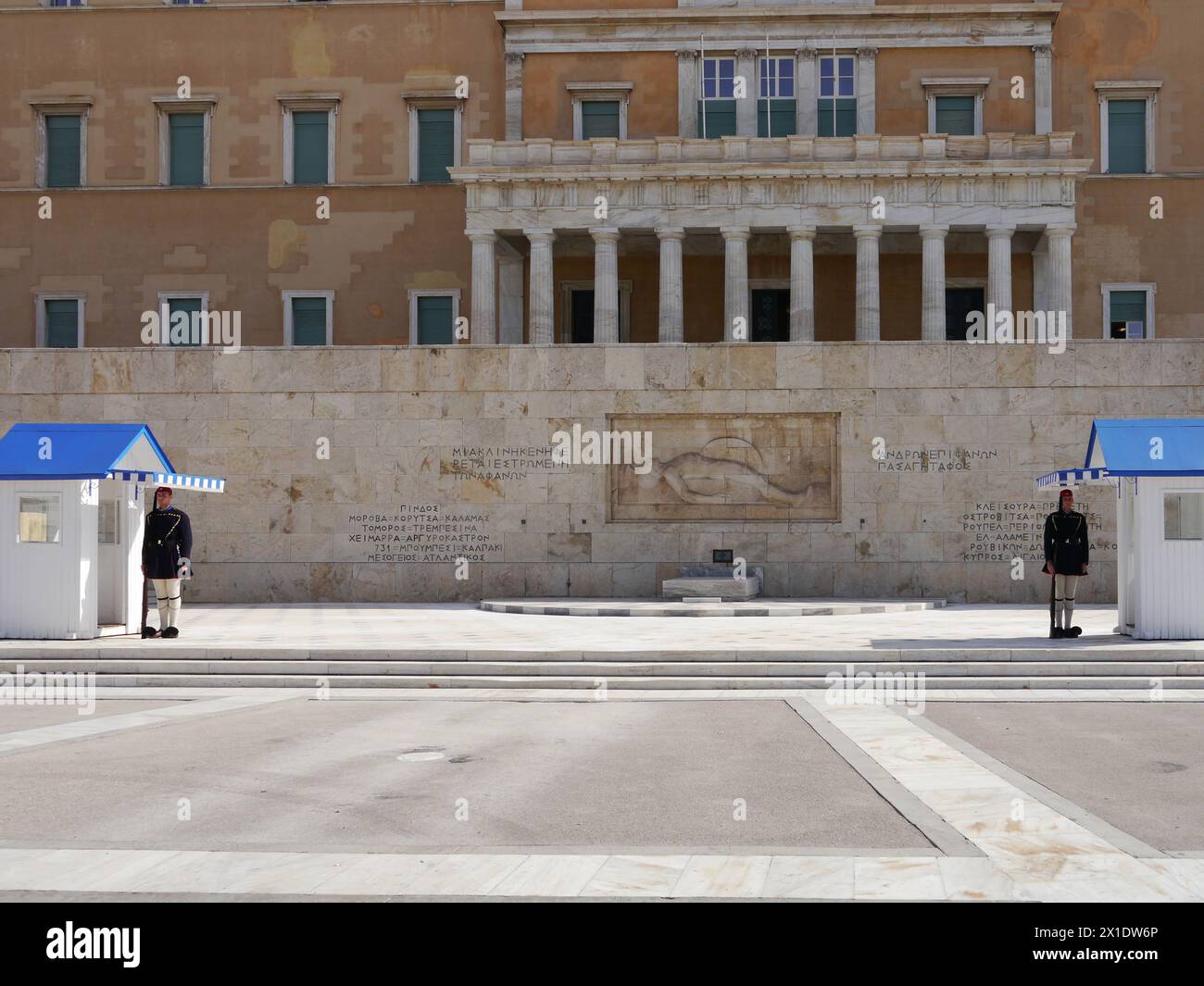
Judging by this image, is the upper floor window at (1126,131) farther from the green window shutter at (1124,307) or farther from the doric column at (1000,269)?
the doric column at (1000,269)

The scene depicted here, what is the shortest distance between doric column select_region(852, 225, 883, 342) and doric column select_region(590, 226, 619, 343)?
Result: 301 inches

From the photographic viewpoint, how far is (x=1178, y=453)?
1845cm

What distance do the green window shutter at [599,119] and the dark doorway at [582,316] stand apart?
543 centimetres

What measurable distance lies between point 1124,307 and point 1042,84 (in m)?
8.06

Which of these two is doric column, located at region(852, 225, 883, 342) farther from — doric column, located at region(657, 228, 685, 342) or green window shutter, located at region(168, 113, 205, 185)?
green window shutter, located at region(168, 113, 205, 185)

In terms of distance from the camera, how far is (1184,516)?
18.3 m

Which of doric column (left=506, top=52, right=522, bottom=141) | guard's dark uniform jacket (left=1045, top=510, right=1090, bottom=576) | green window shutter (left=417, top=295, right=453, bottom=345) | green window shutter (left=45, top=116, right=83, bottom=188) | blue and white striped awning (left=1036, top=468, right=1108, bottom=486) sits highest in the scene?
doric column (left=506, top=52, right=522, bottom=141)

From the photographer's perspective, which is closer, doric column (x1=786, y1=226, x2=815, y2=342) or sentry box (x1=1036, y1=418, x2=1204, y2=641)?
sentry box (x1=1036, y1=418, x2=1204, y2=641)

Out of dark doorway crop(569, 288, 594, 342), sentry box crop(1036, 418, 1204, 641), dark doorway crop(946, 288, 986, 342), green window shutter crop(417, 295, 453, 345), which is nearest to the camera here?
sentry box crop(1036, 418, 1204, 641)

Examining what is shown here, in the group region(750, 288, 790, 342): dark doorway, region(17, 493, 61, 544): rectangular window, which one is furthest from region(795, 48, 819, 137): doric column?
region(17, 493, 61, 544): rectangular window

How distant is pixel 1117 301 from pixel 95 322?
1398 inches

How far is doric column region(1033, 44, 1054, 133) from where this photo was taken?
4541 cm

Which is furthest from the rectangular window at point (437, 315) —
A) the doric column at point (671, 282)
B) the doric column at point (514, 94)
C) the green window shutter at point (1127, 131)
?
the green window shutter at point (1127, 131)

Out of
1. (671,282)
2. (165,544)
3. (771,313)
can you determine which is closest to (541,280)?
(671,282)
